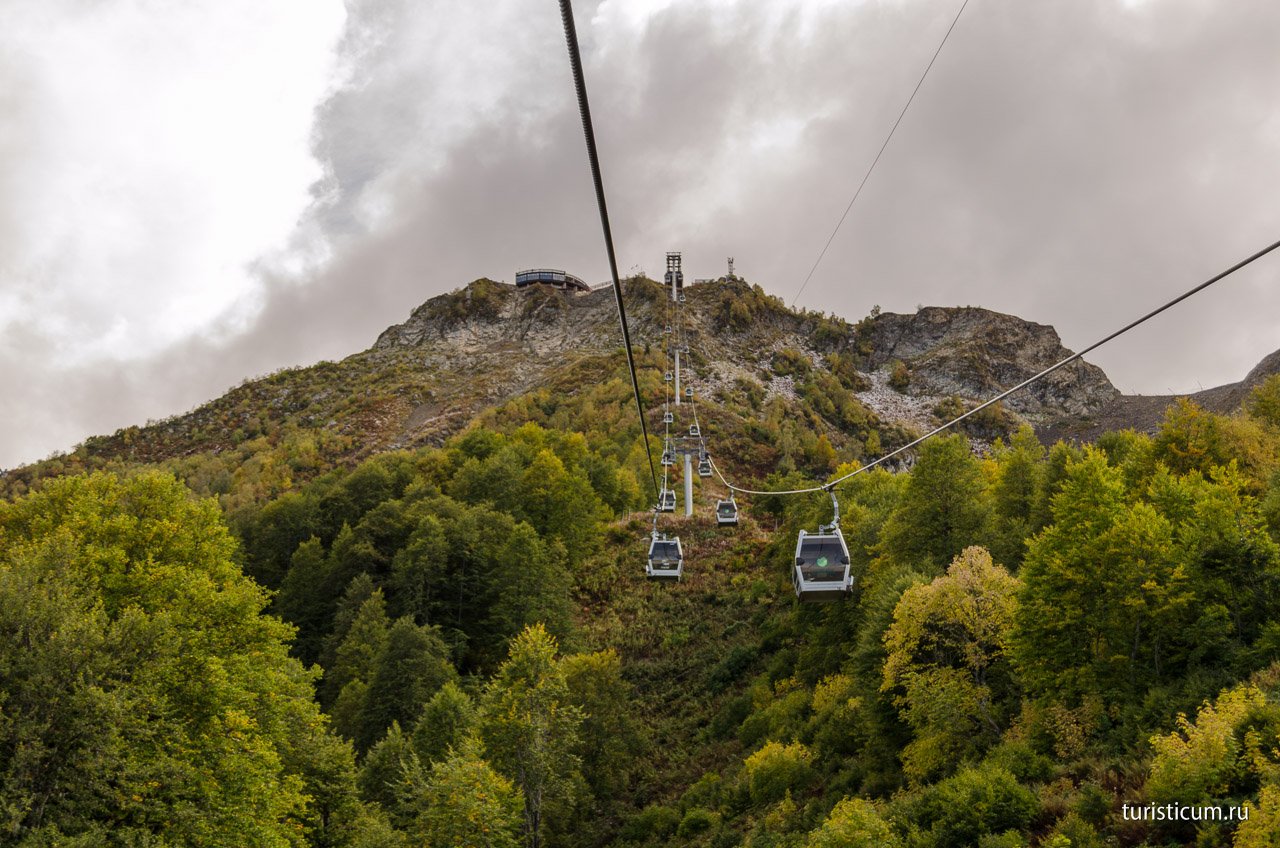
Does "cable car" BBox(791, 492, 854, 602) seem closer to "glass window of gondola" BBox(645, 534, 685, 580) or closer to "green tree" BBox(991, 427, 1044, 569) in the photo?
"glass window of gondola" BBox(645, 534, 685, 580)

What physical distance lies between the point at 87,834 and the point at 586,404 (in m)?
116

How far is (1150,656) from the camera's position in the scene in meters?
26.6

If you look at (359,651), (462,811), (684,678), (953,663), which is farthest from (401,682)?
(953,663)

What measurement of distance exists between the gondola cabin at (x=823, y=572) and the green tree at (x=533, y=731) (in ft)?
61.8

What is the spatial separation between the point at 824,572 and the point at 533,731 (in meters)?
19.3

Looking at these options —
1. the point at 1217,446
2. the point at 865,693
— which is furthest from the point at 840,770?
the point at 1217,446

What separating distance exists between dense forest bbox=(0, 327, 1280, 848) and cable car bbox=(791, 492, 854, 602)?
22.3 ft

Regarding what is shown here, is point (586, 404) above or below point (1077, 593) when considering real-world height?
above

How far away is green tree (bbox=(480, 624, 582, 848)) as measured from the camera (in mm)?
34188

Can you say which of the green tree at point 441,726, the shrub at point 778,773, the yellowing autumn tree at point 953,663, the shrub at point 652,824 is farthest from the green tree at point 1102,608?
the green tree at point 441,726

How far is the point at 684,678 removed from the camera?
172 ft

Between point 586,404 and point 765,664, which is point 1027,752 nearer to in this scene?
point 765,664

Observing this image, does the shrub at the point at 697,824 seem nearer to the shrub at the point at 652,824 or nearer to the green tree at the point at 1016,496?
the shrub at the point at 652,824

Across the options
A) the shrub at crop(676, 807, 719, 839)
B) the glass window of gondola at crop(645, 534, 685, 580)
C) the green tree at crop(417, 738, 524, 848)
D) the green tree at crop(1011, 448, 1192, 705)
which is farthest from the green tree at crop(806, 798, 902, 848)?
the shrub at crop(676, 807, 719, 839)
